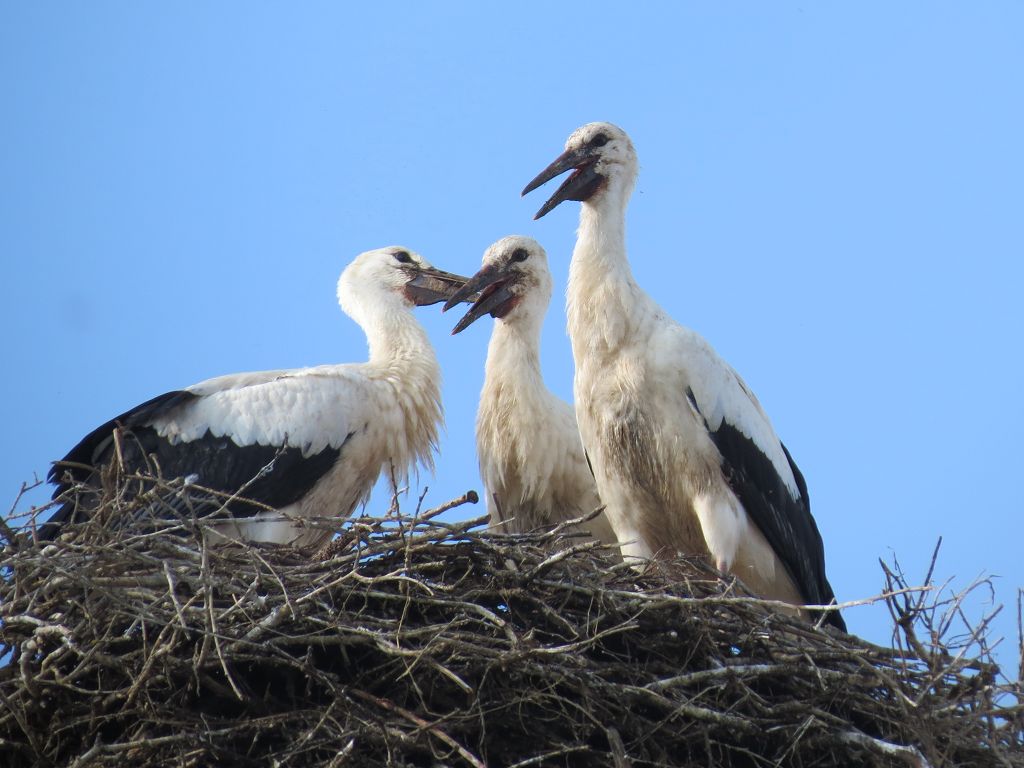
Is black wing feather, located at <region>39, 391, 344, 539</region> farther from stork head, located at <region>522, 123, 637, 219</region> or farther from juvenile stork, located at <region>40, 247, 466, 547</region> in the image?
stork head, located at <region>522, 123, 637, 219</region>

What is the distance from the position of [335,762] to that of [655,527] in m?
2.26

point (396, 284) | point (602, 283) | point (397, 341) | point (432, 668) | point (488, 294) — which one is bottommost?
point (432, 668)

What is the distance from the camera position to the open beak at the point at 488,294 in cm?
747

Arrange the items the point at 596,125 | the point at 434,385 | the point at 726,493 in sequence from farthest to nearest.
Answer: the point at 434,385 < the point at 596,125 < the point at 726,493

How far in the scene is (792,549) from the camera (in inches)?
261

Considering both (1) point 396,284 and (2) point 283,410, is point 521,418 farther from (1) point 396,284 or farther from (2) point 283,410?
(1) point 396,284

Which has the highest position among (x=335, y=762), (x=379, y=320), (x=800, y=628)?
(x=379, y=320)

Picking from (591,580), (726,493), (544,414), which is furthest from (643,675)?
(544,414)

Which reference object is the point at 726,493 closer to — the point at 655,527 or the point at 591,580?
→ the point at 655,527

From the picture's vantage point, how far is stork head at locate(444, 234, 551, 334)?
748 centimetres

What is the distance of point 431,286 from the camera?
805 centimetres

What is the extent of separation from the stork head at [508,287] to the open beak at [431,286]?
0.46 m

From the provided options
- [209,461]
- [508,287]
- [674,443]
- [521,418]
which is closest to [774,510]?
[674,443]

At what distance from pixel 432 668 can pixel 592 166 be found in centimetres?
266
